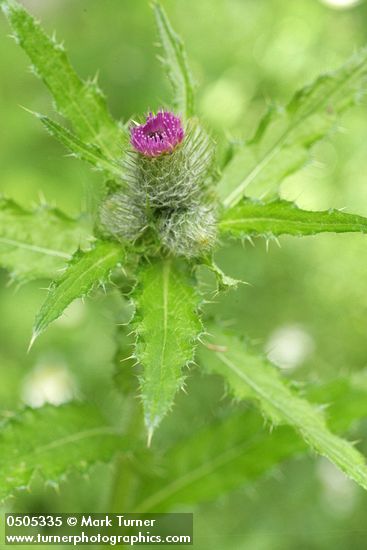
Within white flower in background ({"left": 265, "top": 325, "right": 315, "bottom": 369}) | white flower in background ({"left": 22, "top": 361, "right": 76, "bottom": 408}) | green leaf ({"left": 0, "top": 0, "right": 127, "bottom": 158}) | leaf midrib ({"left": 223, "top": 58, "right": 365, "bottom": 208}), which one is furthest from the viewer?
white flower in background ({"left": 265, "top": 325, "right": 315, "bottom": 369})

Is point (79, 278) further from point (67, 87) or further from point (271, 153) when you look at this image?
point (271, 153)

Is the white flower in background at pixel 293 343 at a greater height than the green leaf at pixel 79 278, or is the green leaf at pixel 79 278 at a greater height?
the white flower in background at pixel 293 343

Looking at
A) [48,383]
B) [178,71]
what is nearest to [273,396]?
[178,71]

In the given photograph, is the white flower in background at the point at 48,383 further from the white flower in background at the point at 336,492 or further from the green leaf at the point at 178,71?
the green leaf at the point at 178,71

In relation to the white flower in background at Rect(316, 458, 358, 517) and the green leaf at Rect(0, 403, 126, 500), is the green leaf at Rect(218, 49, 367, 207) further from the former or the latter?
the white flower in background at Rect(316, 458, 358, 517)

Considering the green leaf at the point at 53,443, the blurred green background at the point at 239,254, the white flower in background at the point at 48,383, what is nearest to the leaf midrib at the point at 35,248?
the green leaf at the point at 53,443

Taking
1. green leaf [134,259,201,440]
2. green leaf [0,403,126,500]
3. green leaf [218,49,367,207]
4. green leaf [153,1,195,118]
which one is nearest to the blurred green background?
green leaf [0,403,126,500]

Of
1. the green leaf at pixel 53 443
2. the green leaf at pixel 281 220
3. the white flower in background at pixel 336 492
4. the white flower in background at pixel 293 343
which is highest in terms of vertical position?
the white flower in background at pixel 293 343
